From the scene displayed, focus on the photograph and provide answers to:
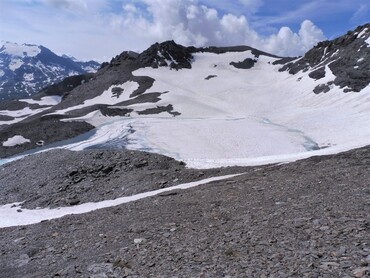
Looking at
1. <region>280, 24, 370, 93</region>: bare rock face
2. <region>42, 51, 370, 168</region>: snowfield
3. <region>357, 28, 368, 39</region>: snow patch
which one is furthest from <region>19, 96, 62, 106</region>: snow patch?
<region>357, 28, 368, 39</region>: snow patch

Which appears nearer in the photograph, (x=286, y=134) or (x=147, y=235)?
(x=147, y=235)

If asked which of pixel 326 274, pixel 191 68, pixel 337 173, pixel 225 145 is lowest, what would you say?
pixel 326 274

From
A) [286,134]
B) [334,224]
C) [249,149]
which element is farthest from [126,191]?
[286,134]

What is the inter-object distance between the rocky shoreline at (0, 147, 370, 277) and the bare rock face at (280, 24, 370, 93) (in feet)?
200

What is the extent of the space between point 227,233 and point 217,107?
251 ft

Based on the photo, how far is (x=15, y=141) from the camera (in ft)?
192

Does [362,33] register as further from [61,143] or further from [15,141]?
[15,141]

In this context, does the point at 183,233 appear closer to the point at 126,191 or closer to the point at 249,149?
the point at 126,191

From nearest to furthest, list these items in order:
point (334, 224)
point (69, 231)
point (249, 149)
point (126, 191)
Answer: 1. point (334, 224)
2. point (69, 231)
3. point (126, 191)
4. point (249, 149)

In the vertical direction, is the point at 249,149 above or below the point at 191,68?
below

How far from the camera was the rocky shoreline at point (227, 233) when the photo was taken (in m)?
9.83

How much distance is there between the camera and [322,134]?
5791 centimetres

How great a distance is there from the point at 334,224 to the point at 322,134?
49.5m

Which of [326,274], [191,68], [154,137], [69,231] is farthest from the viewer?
[191,68]
